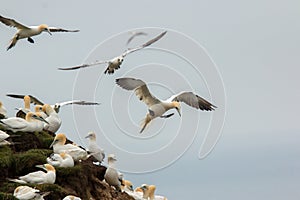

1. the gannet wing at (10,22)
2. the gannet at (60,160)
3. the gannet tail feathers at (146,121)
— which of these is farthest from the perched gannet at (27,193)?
the gannet wing at (10,22)

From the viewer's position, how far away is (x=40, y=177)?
21344 millimetres

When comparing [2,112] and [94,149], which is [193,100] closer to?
[94,149]

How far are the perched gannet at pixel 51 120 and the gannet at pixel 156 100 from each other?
2516 mm

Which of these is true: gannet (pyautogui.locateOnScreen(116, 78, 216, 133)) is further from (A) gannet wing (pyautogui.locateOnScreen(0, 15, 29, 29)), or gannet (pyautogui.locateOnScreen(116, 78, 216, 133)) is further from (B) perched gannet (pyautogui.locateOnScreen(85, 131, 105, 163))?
(A) gannet wing (pyautogui.locateOnScreen(0, 15, 29, 29))

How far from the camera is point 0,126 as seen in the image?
2459cm

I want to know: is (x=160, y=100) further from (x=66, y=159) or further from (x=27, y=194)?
(x=27, y=194)

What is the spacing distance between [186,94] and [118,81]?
8.49 feet

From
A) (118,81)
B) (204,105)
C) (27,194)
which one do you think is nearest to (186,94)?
(204,105)

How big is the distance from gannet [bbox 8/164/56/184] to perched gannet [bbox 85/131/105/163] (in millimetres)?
4786

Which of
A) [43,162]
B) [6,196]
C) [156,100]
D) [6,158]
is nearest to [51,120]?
[156,100]

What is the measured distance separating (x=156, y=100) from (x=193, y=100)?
132cm

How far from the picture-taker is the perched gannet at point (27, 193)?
1955cm

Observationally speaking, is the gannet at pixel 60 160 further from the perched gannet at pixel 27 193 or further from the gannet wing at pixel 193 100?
the gannet wing at pixel 193 100

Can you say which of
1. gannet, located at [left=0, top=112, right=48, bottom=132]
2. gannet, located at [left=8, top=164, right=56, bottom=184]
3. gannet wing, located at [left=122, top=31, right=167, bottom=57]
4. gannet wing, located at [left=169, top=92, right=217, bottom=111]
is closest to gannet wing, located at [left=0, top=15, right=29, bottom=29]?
gannet wing, located at [left=122, top=31, right=167, bottom=57]
